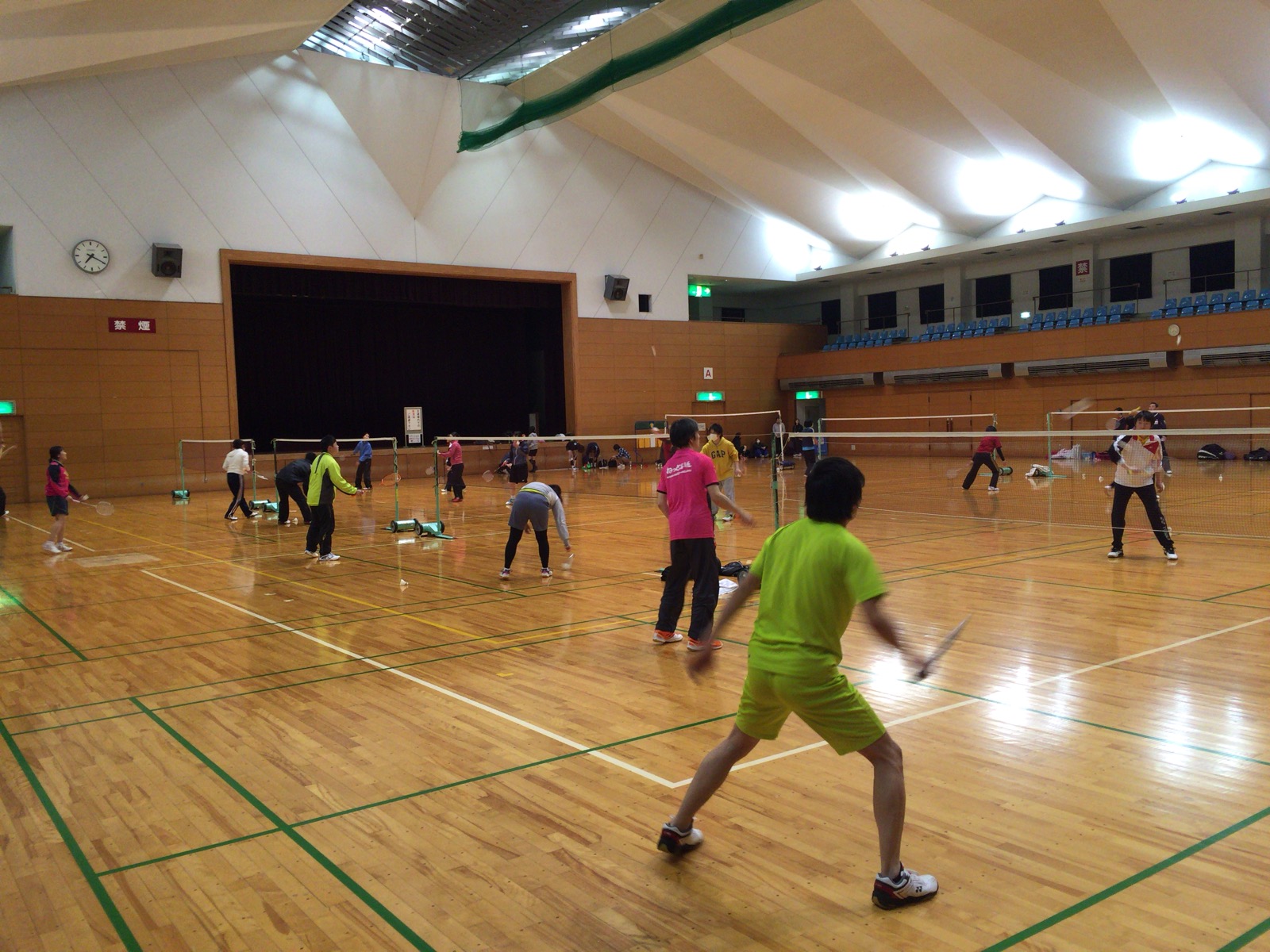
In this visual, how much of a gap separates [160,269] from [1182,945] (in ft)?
97.4

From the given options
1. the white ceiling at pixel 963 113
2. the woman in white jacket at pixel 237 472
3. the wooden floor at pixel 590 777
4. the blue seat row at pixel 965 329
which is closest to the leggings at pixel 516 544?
the wooden floor at pixel 590 777

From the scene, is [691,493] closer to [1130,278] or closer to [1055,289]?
[1130,278]

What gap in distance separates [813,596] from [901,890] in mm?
1147

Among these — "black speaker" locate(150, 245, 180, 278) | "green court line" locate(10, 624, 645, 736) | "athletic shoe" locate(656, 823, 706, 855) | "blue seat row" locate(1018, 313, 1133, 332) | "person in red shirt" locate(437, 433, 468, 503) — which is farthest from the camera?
"blue seat row" locate(1018, 313, 1133, 332)

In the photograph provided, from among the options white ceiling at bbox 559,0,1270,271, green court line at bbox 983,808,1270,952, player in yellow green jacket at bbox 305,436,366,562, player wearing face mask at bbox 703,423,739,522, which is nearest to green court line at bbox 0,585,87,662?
player in yellow green jacket at bbox 305,436,366,562

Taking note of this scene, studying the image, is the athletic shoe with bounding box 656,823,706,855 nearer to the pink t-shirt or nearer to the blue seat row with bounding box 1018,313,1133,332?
the pink t-shirt

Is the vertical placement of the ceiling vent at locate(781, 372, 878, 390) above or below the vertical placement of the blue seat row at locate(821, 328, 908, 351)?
below

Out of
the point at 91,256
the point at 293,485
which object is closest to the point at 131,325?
the point at 91,256

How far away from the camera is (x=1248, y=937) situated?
3.38 meters

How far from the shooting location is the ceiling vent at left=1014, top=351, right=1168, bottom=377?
30.2m

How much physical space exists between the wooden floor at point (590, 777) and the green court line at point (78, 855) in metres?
0.02

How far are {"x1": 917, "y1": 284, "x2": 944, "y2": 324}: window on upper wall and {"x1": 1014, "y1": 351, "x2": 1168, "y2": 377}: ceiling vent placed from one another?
235 inches

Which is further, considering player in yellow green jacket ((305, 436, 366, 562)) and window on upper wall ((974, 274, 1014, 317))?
window on upper wall ((974, 274, 1014, 317))

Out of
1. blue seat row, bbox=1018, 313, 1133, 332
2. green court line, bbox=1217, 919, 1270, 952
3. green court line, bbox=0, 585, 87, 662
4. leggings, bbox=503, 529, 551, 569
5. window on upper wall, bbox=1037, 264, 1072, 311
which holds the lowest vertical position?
green court line, bbox=1217, 919, 1270, 952
